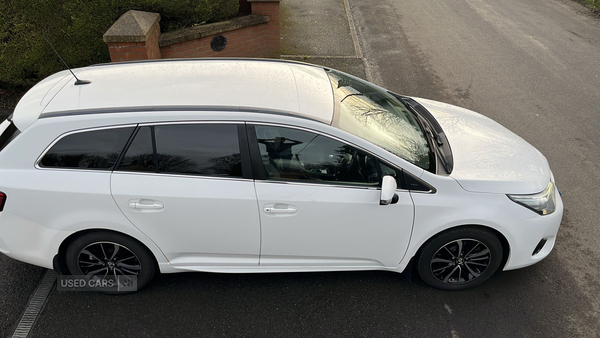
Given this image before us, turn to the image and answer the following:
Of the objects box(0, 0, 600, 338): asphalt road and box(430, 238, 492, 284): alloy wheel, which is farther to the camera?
box(430, 238, 492, 284): alloy wheel

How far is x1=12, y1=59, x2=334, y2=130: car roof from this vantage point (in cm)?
321

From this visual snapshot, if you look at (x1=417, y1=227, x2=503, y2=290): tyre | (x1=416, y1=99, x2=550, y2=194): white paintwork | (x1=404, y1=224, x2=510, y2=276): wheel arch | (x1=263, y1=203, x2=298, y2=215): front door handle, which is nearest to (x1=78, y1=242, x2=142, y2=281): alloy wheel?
(x1=263, y1=203, x2=298, y2=215): front door handle

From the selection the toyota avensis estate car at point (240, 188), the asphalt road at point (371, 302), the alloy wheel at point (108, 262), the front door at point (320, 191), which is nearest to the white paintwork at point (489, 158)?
the toyota avensis estate car at point (240, 188)

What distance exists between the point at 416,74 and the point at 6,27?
6479 millimetres

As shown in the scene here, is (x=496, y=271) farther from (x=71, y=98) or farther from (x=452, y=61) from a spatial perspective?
(x=452, y=61)

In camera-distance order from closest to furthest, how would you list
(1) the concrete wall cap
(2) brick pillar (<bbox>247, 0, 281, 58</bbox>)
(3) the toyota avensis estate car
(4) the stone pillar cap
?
(3) the toyota avensis estate car < (4) the stone pillar cap < (1) the concrete wall cap < (2) brick pillar (<bbox>247, 0, 281, 58</bbox>)

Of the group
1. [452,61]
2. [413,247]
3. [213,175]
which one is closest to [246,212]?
[213,175]

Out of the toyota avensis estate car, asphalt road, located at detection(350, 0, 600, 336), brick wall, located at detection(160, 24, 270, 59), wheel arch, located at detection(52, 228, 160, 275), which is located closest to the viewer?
the toyota avensis estate car

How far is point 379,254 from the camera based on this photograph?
345 centimetres

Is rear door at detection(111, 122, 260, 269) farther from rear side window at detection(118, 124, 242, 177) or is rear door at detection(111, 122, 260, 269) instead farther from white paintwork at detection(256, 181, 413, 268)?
white paintwork at detection(256, 181, 413, 268)

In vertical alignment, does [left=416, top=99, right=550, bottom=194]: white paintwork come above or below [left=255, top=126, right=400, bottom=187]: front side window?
below

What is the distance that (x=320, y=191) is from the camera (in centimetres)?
318

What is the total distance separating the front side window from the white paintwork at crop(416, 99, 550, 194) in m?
0.67

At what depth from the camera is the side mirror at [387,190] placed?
9.91 feet
